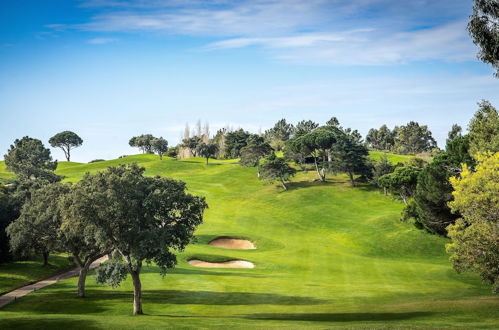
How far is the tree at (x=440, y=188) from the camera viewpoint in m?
49.3

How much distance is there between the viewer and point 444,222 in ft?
166

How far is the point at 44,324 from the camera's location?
29656mm

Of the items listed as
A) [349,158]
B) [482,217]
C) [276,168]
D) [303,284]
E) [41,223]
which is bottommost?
[303,284]

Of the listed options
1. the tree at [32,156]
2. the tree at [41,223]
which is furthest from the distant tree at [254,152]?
the tree at [41,223]

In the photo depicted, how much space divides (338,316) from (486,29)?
20909 mm

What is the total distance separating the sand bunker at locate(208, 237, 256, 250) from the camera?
73375 mm

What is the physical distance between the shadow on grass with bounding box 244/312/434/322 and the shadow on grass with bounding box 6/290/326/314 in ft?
16.0

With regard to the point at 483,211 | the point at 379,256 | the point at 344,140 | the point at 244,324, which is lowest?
the point at 379,256

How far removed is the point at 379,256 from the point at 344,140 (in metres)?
46.4

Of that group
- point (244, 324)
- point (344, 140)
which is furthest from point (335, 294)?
point (344, 140)

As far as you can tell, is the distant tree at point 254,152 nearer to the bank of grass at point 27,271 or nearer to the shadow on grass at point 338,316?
the bank of grass at point 27,271

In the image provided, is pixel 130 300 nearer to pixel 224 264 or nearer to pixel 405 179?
pixel 224 264

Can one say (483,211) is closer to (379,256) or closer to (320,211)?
(379,256)

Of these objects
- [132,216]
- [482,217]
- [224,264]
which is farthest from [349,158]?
[132,216]
